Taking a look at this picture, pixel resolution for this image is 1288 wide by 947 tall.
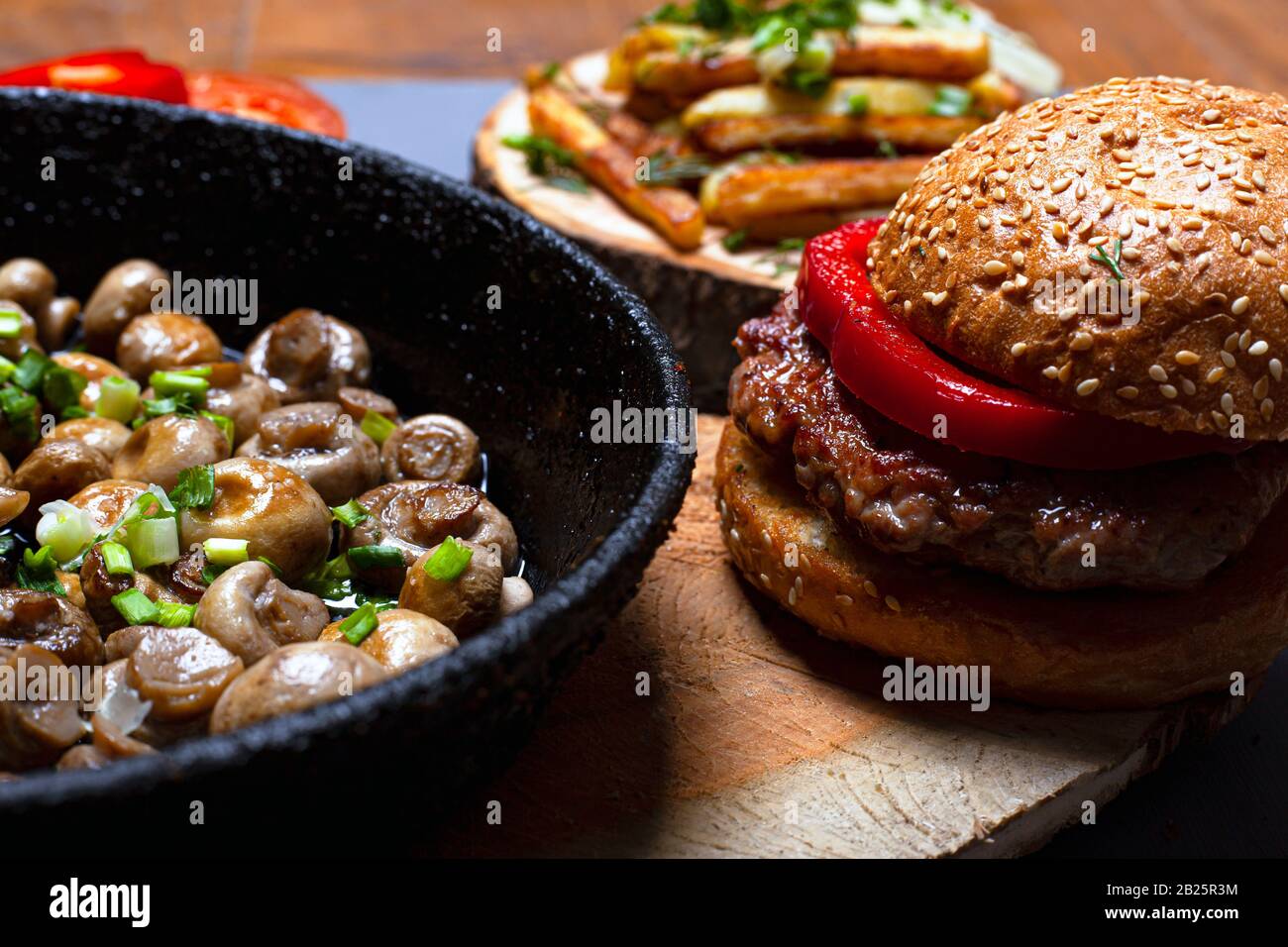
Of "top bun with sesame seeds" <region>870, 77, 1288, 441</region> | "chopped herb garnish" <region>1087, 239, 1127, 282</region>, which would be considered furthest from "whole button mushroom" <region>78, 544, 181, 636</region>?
"chopped herb garnish" <region>1087, 239, 1127, 282</region>

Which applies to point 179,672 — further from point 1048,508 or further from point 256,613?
point 1048,508

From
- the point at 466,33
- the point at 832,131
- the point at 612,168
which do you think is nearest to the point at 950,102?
the point at 832,131

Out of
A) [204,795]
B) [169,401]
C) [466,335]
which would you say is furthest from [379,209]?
[204,795]

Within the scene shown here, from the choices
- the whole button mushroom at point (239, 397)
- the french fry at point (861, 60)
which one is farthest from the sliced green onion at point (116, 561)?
the french fry at point (861, 60)

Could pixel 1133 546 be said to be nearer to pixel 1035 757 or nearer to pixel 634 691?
pixel 1035 757

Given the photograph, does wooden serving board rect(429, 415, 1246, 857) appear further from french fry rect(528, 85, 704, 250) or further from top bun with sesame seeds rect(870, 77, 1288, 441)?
french fry rect(528, 85, 704, 250)
